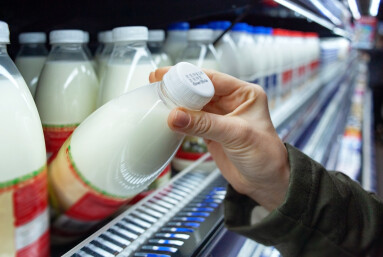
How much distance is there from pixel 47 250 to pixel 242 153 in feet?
1.35

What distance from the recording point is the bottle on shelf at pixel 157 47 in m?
1.03

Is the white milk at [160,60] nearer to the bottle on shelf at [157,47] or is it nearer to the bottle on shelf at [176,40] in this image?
the bottle on shelf at [157,47]

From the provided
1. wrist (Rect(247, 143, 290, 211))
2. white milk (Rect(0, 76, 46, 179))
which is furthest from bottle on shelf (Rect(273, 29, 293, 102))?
white milk (Rect(0, 76, 46, 179))

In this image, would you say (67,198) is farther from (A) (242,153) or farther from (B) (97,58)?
(B) (97,58)

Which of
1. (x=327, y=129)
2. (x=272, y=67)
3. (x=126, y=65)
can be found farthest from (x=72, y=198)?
(x=327, y=129)

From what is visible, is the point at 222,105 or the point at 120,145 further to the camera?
the point at 222,105

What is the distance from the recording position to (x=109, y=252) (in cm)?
70

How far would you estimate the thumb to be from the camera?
0.58m

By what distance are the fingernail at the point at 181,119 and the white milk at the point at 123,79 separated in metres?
0.23

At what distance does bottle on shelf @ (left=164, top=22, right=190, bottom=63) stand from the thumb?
23.7 inches

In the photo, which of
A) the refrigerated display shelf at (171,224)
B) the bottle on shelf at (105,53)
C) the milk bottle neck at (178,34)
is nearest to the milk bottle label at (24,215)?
the refrigerated display shelf at (171,224)

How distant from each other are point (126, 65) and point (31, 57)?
0.85 feet

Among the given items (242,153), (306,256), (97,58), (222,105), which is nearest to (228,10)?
(97,58)

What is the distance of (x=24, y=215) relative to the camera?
20.5 inches
